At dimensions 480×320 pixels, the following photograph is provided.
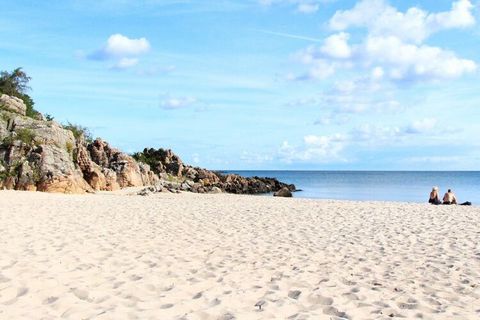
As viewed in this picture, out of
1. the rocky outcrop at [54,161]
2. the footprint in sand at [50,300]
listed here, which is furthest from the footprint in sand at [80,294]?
the rocky outcrop at [54,161]

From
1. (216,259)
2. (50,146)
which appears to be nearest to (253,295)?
(216,259)

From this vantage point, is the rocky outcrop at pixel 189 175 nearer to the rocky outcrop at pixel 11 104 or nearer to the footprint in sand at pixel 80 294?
the rocky outcrop at pixel 11 104

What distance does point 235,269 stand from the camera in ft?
27.1

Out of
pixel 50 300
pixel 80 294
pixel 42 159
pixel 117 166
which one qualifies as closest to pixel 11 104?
pixel 42 159

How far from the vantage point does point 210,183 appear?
5078 centimetres

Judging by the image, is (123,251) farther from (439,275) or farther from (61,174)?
(61,174)

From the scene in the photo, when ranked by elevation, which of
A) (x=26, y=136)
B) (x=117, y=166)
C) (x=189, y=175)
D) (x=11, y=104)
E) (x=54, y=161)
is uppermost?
(x=11, y=104)

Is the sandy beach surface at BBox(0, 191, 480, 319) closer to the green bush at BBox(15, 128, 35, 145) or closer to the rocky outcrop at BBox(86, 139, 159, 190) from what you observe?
the green bush at BBox(15, 128, 35, 145)

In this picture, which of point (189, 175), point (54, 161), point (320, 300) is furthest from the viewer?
point (189, 175)

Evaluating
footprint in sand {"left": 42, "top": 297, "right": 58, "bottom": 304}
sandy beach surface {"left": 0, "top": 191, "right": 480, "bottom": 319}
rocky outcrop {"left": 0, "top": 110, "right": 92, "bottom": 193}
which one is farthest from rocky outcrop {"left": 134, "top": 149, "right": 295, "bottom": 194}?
footprint in sand {"left": 42, "top": 297, "right": 58, "bottom": 304}

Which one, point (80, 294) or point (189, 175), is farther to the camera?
point (189, 175)

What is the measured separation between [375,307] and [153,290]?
310 cm

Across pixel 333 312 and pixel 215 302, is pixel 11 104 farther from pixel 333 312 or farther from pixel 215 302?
pixel 333 312

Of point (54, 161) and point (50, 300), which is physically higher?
point (54, 161)
